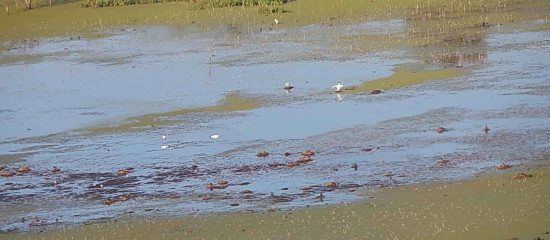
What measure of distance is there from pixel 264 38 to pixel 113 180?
39.8 ft

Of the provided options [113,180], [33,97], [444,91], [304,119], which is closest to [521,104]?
[444,91]

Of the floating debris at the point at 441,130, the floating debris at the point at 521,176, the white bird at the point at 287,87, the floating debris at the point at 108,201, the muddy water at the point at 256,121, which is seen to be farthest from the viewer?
the white bird at the point at 287,87

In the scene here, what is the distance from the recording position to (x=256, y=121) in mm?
14914

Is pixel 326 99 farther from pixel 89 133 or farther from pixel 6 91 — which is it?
pixel 6 91

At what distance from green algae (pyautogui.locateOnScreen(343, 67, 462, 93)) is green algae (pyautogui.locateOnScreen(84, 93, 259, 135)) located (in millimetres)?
1695

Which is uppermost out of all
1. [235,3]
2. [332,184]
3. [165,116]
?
[332,184]

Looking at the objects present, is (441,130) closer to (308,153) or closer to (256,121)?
(308,153)

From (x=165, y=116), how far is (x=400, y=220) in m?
7.34

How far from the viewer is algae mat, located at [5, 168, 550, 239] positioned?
29.2 feet

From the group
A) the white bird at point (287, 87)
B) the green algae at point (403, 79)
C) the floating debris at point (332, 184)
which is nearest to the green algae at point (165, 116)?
the white bird at point (287, 87)

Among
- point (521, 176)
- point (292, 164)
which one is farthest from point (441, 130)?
point (521, 176)

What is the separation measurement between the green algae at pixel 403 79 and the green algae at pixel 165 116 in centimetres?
169

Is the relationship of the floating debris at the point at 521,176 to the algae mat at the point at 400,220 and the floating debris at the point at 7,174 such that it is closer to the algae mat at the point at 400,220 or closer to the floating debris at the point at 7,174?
the algae mat at the point at 400,220

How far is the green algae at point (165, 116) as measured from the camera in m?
15.4
